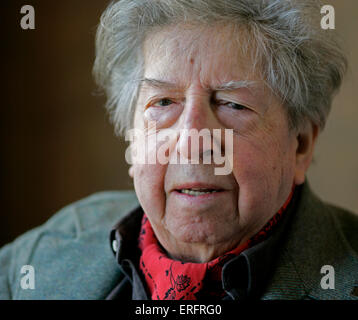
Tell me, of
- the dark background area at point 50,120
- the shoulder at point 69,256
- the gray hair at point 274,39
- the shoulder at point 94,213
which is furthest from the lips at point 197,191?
the dark background area at point 50,120

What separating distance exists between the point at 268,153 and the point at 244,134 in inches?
2.9

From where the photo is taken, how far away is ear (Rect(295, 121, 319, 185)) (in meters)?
1.16

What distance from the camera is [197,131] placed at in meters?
1.00

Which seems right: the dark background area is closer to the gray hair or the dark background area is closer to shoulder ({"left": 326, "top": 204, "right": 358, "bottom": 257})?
the gray hair

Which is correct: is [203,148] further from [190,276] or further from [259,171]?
[190,276]

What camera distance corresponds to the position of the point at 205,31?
3.35 ft

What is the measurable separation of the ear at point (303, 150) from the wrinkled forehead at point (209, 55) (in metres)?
0.24

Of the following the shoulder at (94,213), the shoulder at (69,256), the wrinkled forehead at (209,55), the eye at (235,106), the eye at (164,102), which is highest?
the wrinkled forehead at (209,55)

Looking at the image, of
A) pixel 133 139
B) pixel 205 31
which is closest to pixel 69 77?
pixel 133 139

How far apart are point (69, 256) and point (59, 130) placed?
0.93 meters

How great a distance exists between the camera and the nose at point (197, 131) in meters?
0.99

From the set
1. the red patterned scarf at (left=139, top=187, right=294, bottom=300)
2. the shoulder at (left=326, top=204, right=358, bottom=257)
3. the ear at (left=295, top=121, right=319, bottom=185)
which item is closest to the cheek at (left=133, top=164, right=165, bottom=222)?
the red patterned scarf at (left=139, top=187, right=294, bottom=300)

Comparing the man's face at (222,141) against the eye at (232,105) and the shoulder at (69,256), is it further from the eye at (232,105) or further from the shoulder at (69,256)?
the shoulder at (69,256)
